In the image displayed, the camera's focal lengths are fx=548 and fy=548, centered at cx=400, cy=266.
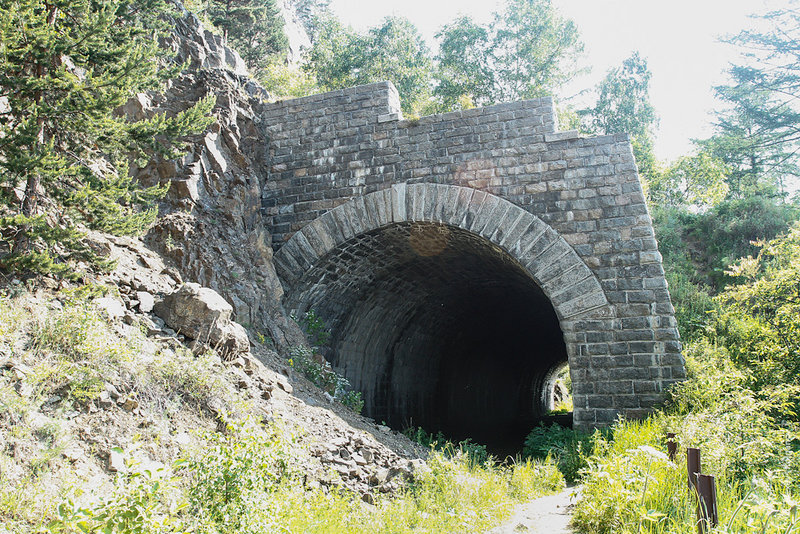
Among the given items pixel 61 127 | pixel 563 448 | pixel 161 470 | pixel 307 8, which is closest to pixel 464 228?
pixel 563 448

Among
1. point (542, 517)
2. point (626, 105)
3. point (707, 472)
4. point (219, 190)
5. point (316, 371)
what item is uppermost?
point (626, 105)

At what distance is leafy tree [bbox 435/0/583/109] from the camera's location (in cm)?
2431

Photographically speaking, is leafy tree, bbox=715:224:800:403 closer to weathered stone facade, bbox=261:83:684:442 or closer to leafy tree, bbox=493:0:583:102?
weathered stone facade, bbox=261:83:684:442

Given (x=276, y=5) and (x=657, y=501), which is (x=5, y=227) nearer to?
(x=657, y=501)

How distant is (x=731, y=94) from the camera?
20875 millimetres

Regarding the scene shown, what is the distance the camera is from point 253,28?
75.6ft

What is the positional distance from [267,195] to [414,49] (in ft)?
56.1

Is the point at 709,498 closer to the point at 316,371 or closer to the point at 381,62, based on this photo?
the point at 316,371

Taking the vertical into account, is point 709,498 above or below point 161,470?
→ below

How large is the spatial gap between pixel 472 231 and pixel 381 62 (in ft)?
54.7

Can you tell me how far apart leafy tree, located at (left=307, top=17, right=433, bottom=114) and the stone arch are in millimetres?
13487

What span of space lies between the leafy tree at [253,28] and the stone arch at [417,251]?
14071 millimetres

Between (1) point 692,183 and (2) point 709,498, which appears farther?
(1) point 692,183

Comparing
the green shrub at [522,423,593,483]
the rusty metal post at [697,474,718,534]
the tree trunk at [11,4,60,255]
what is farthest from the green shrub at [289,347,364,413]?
the rusty metal post at [697,474,718,534]
